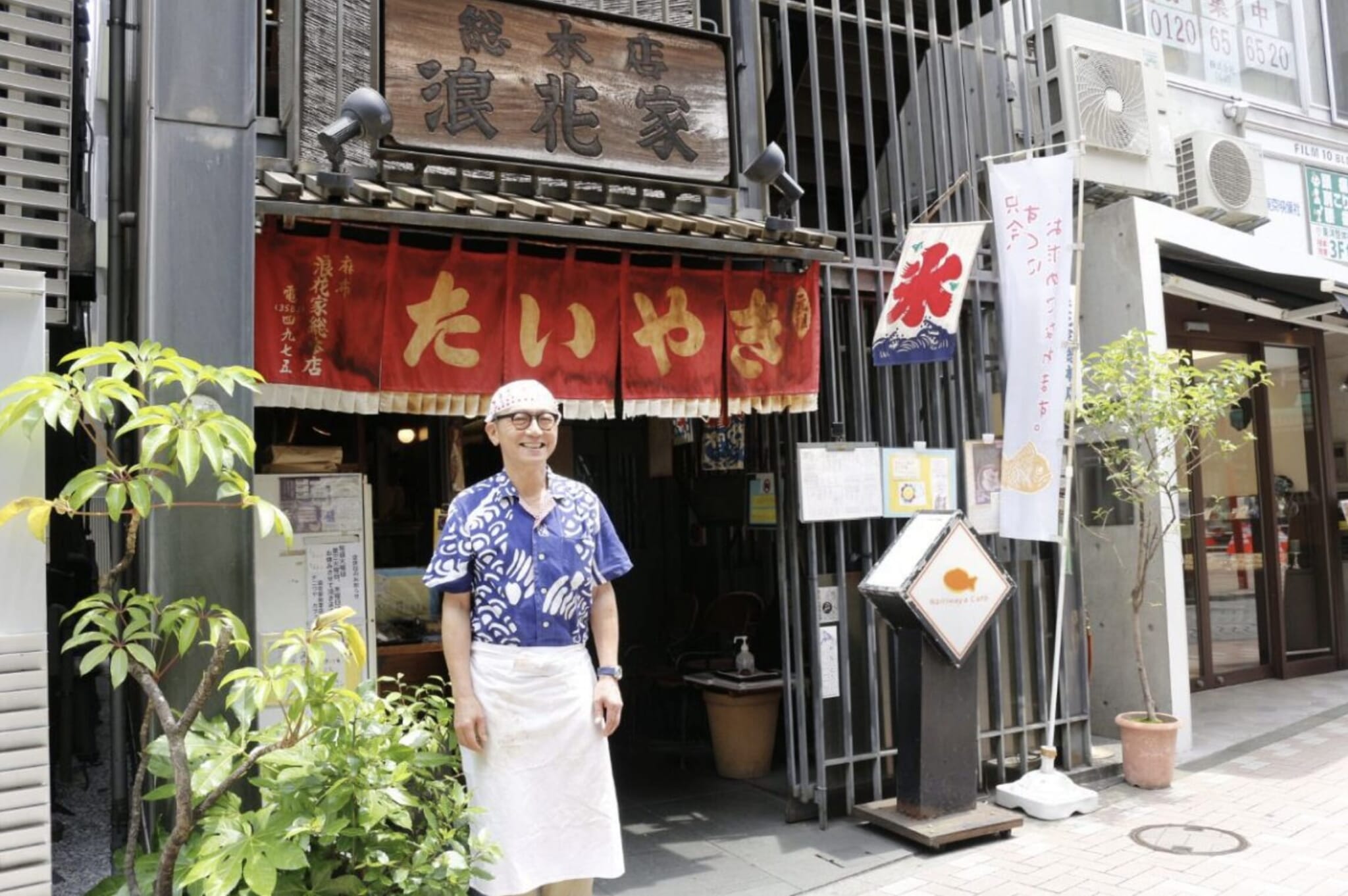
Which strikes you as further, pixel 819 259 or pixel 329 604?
pixel 819 259

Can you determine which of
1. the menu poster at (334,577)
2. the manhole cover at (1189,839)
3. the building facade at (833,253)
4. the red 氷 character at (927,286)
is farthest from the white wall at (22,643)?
the manhole cover at (1189,839)

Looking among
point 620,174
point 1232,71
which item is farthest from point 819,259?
point 1232,71

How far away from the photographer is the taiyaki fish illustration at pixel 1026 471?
692 centimetres

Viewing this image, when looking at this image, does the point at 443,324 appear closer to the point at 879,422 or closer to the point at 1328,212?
the point at 879,422

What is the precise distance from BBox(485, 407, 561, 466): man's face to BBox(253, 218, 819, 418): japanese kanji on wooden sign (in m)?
1.48

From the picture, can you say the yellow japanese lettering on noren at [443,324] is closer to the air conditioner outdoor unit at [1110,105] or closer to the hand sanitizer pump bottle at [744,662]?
the hand sanitizer pump bottle at [744,662]

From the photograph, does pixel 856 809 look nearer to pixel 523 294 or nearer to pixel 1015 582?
pixel 1015 582

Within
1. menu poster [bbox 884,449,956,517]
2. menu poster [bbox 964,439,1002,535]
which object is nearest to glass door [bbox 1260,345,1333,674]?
menu poster [bbox 964,439,1002,535]

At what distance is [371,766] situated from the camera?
357 centimetres

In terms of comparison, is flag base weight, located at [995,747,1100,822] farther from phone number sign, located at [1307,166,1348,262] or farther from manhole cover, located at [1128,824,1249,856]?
phone number sign, located at [1307,166,1348,262]

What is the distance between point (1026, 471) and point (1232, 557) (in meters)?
5.75

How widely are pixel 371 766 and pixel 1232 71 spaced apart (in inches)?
518

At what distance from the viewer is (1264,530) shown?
11.3 m

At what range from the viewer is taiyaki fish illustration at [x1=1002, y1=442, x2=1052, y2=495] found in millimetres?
6922
